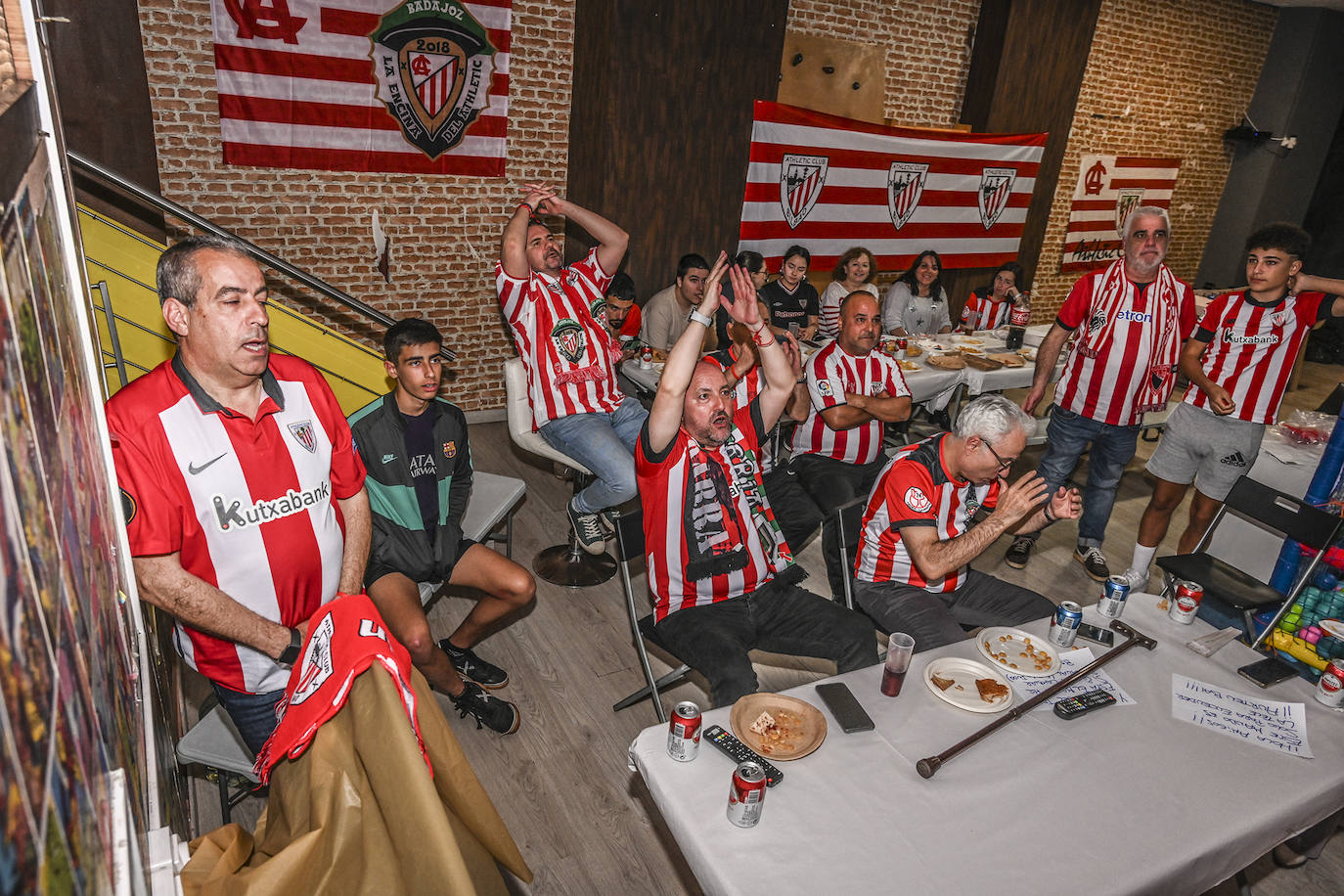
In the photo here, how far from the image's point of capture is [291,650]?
7.06 feet

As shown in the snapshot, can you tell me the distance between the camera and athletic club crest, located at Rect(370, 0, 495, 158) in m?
5.02

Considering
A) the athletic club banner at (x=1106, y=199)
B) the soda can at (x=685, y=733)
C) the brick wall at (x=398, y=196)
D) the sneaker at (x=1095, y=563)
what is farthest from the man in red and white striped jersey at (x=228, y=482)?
the athletic club banner at (x=1106, y=199)

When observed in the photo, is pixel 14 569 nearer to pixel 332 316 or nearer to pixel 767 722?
pixel 767 722

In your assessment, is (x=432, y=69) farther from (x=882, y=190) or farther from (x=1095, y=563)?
(x=1095, y=563)

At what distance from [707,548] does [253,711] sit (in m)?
1.49

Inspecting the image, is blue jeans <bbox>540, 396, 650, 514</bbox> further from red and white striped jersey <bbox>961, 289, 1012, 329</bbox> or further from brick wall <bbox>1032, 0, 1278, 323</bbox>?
brick wall <bbox>1032, 0, 1278, 323</bbox>

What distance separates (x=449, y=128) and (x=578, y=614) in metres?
3.43

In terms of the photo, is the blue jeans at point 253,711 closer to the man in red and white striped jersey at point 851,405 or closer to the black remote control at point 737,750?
the black remote control at point 737,750

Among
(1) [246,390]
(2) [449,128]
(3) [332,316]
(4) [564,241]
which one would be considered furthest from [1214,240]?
(1) [246,390]

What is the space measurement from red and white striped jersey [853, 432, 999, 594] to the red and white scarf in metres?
1.70

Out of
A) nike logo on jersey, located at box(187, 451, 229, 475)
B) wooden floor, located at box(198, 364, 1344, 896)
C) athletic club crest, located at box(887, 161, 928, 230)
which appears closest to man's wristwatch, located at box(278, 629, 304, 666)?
nike logo on jersey, located at box(187, 451, 229, 475)

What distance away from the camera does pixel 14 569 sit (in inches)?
25.7

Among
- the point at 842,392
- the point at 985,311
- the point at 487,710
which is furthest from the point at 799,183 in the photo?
the point at 487,710

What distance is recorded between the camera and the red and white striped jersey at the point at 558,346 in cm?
425
